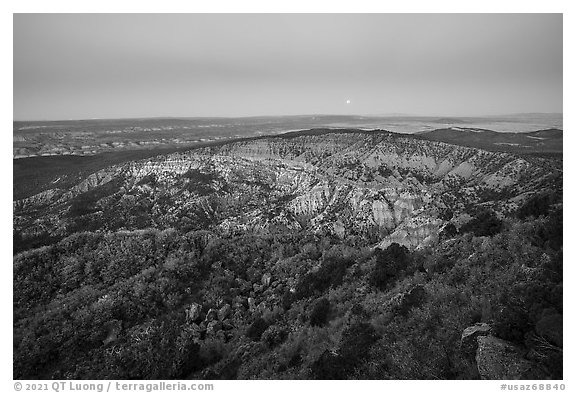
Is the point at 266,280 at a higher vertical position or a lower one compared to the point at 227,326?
higher

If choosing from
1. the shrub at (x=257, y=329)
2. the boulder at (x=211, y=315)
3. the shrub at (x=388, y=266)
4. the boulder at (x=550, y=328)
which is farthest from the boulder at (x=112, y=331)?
the boulder at (x=550, y=328)

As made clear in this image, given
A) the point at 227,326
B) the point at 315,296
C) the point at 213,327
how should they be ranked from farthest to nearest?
the point at 315,296
the point at 227,326
the point at 213,327

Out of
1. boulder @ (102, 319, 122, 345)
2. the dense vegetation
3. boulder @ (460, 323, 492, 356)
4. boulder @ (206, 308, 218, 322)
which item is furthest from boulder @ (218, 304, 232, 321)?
boulder @ (460, 323, 492, 356)

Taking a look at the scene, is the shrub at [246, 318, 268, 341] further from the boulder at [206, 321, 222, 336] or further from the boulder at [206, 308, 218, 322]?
the boulder at [206, 308, 218, 322]

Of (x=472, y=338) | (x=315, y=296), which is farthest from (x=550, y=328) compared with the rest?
(x=315, y=296)

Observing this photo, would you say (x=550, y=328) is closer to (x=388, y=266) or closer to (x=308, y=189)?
(x=388, y=266)

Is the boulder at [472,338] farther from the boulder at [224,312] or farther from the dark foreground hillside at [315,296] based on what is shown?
the boulder at [224,312]

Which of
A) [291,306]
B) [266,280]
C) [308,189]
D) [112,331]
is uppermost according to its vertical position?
[308,189]
